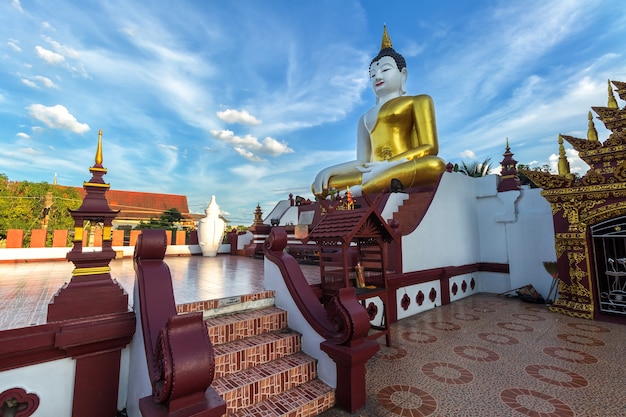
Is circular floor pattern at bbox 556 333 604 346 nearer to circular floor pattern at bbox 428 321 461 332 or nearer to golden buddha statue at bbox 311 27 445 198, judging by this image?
circular floor pattern at bbox 428 321 461 332

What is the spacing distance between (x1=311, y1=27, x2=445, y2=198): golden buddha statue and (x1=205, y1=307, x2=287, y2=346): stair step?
5.19 meters

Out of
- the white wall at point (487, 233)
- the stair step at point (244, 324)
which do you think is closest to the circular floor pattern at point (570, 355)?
the white wall at point (487, 233)

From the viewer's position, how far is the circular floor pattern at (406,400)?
2.42 m

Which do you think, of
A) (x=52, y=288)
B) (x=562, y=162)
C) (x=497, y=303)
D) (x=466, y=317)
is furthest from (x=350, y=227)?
(x=562, y=162)

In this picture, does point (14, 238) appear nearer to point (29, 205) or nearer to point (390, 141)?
point (390, 141)

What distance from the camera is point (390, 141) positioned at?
28.7ft

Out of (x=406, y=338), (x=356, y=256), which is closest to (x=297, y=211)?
(x=356, y=256)

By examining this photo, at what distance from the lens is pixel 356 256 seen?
4.43 meters

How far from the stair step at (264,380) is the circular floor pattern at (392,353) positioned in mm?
1076

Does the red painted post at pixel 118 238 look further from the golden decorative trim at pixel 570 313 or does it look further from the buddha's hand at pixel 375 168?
the golden decorative trim at pixel 570 313

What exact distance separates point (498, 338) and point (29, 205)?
2226cm

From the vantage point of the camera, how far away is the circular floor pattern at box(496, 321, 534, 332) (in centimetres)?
443

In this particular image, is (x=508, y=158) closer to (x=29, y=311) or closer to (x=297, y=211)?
(x=297, y=211)

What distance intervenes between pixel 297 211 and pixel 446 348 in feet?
21.8
